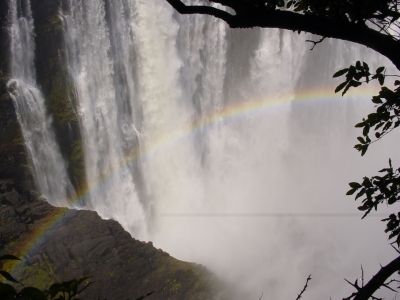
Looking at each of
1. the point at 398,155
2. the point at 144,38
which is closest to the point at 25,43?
the point at 144,38

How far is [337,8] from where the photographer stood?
89.8 inches

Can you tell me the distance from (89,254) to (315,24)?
49.0ft

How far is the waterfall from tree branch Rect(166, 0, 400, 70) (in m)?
16.7

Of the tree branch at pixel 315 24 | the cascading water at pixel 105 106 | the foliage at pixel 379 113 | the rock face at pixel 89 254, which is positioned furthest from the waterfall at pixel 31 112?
the tree branch at pixel 315 24

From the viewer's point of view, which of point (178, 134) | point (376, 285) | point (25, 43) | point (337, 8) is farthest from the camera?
point (178, 134)

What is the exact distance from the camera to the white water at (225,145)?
20.4 metres

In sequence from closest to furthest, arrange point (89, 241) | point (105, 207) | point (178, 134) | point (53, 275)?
point (53, 275) → point (89, 241) → point (105, 207) → point (178, 134)

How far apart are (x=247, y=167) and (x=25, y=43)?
13402 mm

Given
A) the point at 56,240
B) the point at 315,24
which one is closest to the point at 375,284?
the point at 315,24

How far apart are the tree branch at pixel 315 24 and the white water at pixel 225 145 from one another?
55.1ft

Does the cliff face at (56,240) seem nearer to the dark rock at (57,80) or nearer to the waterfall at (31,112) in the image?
the dark rock at (57,80)

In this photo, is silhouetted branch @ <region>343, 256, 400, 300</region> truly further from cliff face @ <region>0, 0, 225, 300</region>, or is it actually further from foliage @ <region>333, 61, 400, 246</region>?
cliff face @ <region>0, 0, 225, 300</region>

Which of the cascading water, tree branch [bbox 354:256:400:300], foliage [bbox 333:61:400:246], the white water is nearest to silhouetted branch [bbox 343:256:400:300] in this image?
tree branch [bbox 354:256:400:300]

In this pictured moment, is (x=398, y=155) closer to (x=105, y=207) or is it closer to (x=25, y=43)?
(x=105, y=207)
